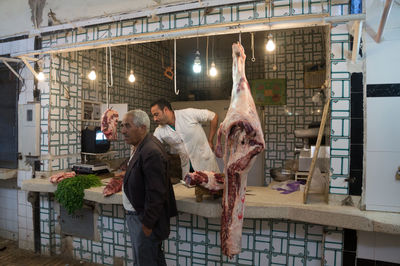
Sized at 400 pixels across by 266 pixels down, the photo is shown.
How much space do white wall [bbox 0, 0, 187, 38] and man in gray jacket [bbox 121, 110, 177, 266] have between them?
1.74m

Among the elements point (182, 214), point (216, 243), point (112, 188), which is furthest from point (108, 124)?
point (216, 243)

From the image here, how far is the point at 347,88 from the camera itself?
263 cm

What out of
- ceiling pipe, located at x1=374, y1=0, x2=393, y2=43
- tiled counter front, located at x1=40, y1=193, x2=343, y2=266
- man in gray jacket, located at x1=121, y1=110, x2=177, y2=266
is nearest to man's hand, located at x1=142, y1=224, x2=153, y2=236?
man in gray jacket, located at x1=121, y1=110, x2=177, y2=266

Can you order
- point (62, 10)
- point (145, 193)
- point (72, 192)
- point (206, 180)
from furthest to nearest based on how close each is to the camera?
point (62, 10), point (72, 192), point (206, 180), point (145, 193)

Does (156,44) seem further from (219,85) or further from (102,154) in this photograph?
(102,154)

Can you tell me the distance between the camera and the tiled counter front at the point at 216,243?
2795mm

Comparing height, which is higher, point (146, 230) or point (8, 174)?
point (8, 174)

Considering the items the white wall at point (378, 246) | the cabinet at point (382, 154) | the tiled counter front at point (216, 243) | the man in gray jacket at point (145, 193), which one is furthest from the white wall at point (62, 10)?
the white wall at point (378, 246)

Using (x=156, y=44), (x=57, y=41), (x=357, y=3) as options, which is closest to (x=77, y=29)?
(x=57, y=41)

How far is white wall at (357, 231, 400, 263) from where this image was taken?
2.56 metres

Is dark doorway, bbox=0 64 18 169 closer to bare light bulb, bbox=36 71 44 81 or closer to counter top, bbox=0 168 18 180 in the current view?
counter top, bbox=0 168 18 180

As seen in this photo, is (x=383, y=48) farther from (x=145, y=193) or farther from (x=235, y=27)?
(x=145, y=193)

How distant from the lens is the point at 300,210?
260cm

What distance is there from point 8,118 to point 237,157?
4233mm
